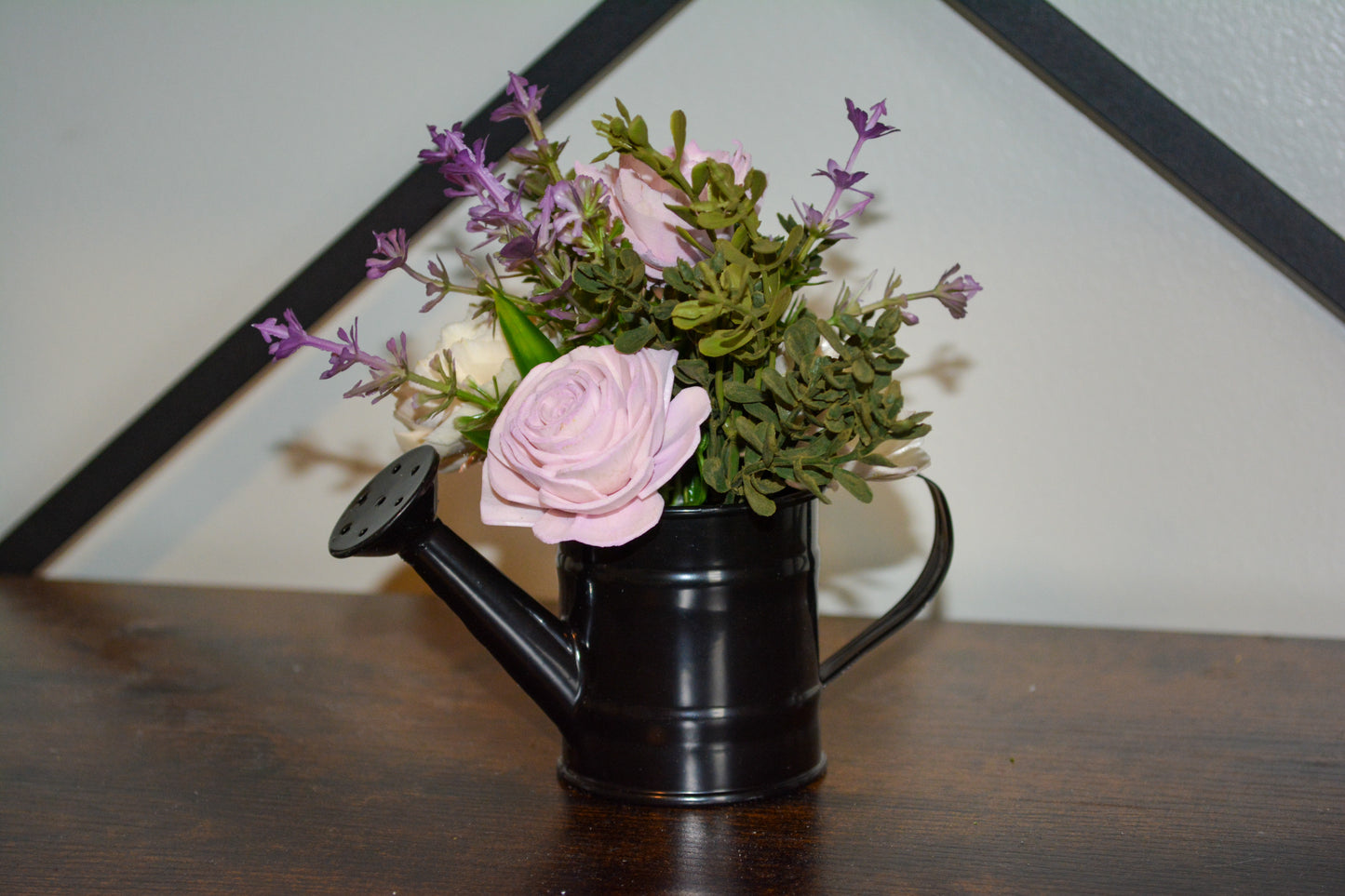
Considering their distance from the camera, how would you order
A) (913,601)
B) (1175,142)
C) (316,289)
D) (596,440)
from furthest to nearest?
(316,289), (1175,142), (913,601), (596,440)

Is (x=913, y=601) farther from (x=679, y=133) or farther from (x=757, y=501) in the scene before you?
(x=679, y=133)

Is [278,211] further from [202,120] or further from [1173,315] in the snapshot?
[1173,315]

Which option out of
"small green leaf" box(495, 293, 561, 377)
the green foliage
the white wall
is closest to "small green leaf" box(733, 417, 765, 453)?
the green foliage

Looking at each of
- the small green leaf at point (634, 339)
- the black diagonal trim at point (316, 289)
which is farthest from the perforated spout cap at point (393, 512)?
the black diagonal trim at point (316, 289)

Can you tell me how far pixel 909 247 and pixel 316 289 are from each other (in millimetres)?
594

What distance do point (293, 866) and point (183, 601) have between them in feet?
2.32

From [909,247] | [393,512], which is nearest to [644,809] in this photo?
[393,512]

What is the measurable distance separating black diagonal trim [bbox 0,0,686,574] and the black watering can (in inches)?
20.3

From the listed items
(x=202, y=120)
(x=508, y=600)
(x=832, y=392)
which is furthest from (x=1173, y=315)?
(x=202, y=120)

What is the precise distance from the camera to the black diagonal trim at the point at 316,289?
101cm

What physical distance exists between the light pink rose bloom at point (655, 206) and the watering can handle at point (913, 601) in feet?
0.65

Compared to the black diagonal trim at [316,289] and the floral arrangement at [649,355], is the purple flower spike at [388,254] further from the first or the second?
the black diagonal trim at [316,289]

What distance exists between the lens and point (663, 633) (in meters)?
0.58

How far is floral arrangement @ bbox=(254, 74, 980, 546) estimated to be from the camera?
526mm
